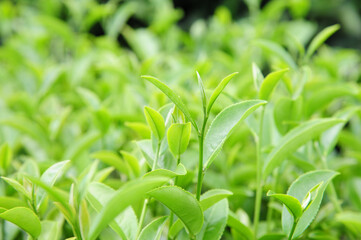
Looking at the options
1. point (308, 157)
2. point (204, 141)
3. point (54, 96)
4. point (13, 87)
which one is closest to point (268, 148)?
point (308, 157)

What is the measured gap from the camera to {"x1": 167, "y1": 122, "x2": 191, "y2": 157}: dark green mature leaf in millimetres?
→ 625

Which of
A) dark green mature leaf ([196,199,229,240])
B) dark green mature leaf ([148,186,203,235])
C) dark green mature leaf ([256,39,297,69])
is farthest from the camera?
dark green mature leaf ([256,39,297,69])

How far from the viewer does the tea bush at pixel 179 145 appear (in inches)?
25.1

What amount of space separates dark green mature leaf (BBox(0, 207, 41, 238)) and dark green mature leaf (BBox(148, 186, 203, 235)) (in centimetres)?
20

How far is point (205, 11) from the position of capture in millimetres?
3232

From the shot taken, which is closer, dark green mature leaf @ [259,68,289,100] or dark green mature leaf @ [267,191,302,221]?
dark green mature leaf @ [267,191,302,221]

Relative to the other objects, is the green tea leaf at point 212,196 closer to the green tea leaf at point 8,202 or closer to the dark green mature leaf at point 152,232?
the dark green mature leaf at point 152,232

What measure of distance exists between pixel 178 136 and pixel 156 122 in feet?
0.16

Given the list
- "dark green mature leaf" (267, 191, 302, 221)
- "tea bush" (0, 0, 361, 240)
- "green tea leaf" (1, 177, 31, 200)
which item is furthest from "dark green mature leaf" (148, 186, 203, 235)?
"green tea leaf" (1, 177, 31, 200)

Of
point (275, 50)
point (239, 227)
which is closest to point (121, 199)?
point (239, 227)

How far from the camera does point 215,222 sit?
0.71 metres

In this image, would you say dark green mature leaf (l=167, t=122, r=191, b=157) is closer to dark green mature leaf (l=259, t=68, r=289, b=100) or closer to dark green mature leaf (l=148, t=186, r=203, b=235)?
dark green mature leaf (l=148, t=186, r=203, b=235)

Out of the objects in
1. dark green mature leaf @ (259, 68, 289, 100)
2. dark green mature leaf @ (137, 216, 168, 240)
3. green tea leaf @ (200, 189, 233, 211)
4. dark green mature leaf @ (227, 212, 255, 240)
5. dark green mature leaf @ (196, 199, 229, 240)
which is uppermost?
dark green mature leaf @ (259, 68, 289, 100)

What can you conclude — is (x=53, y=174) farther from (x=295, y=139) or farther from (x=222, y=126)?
(x=295, y=139)
